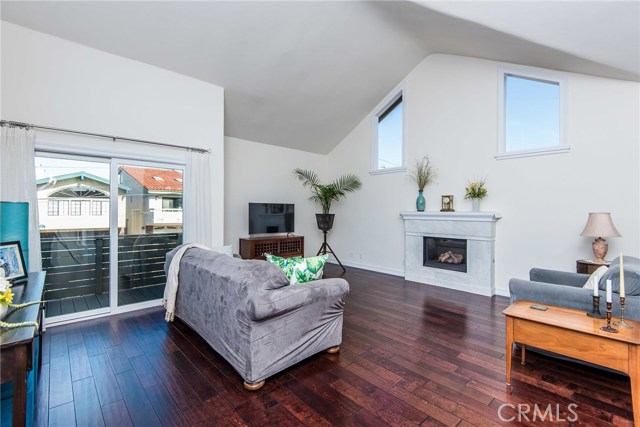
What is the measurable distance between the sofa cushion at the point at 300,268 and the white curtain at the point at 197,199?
2064 millimetres

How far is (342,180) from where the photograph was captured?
694 centimetres

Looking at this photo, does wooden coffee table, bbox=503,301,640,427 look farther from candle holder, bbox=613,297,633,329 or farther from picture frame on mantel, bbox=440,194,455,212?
picture frame on mantel, bbox=440,194,455,212

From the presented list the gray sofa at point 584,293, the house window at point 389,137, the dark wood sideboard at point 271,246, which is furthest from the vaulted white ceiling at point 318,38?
the dark wood sideboard at point 271,246

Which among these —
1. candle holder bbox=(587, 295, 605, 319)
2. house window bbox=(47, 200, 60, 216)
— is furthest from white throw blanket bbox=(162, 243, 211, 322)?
candle holder bbox=(587, 295, 605, 319)

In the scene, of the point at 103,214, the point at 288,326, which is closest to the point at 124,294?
the point at 103,214

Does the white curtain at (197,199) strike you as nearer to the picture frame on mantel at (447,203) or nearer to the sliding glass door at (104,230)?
the sliding glass door at (104,230)

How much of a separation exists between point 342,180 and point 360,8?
12.0 feet

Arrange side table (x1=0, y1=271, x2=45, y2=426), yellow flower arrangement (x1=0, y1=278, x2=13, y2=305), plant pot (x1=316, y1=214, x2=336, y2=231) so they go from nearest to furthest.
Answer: side table (x1=0, y1=271, x2=45, y2=426), yellow flower arrangement (x1=0, y1=278, x2=13, y2=305), plant pot (x1=316, y1=214, x2=336, y2=231)

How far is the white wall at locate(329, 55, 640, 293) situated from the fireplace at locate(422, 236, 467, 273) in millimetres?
545

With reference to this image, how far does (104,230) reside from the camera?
3627 millimetres

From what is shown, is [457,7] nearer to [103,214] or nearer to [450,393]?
[450,393]

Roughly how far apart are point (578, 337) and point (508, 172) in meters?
3.18

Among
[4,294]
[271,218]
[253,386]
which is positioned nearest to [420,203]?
[271,218]

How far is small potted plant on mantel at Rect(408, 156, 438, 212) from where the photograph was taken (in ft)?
17.5
